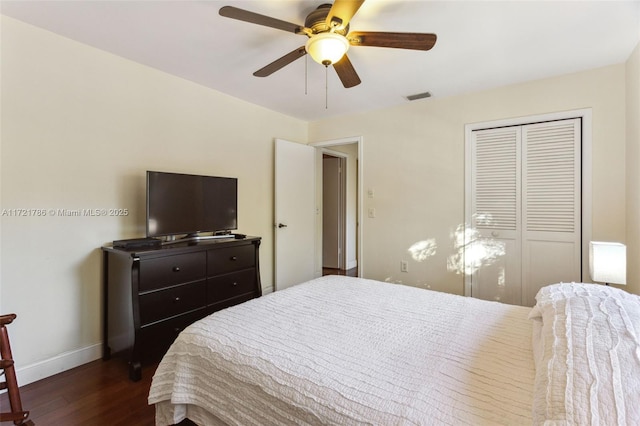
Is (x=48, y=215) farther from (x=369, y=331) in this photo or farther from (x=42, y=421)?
(x=369, y=331)

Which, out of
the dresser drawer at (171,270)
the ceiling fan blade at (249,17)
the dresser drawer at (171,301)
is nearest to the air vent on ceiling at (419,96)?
the ceiling fan blade at (249,17)

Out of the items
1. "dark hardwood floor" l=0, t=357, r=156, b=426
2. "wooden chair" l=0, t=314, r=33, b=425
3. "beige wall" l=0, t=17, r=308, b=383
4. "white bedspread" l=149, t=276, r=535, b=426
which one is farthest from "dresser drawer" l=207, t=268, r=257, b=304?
"wooden chair" l=0, t=314, r=33, b=425

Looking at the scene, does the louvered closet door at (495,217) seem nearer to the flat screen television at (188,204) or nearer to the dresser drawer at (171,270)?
the flat screen television at (188,204)

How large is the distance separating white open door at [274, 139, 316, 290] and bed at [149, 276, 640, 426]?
2.14 m

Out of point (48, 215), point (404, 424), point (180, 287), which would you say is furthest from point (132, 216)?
point (404, 424)

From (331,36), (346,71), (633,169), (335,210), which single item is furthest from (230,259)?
(633,169)

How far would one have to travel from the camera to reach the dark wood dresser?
215 cm

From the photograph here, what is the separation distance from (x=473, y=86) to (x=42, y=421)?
13.7 ft

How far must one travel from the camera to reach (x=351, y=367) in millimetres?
1109

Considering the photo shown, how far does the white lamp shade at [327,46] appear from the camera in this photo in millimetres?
1723

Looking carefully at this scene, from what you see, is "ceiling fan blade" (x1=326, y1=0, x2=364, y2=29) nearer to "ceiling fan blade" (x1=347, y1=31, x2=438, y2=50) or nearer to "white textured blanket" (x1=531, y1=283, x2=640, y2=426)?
"ceiling fan blade" (x1=347, y1=31, x2=438, y2=50)

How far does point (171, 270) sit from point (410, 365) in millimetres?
1947

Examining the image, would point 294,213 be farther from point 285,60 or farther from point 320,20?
point 320,20

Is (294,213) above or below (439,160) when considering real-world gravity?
below
